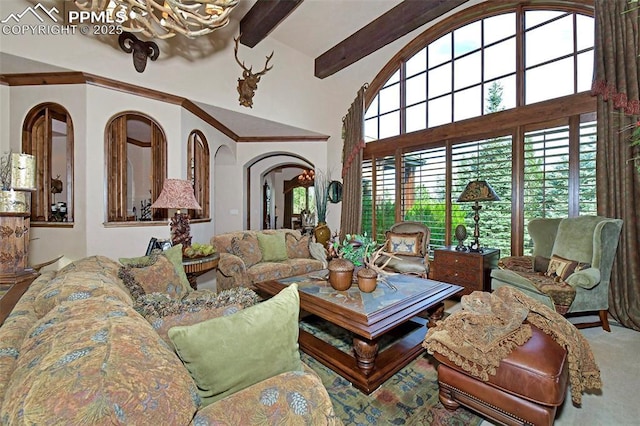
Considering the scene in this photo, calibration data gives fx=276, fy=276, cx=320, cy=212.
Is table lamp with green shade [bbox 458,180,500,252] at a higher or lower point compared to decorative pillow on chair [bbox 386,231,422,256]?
higher

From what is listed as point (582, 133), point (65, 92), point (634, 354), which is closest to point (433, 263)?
point (634, 354)

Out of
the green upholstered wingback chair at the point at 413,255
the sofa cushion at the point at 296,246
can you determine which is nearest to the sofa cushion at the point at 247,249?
the sofa cushion at the point at 296,246

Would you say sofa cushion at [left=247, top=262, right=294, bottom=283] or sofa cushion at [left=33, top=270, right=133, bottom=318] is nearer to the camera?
sofa cushion at [left=33, top=270, right=133, bottom=318]

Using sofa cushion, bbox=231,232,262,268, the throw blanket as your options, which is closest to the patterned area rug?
the throw blanket

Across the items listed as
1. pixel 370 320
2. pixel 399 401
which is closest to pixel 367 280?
pixel 370 320

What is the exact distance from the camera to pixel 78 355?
2.14 ft

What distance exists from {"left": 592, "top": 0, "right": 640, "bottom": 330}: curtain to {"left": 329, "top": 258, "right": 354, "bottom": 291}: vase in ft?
9.10

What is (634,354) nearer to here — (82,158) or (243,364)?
(243,364)

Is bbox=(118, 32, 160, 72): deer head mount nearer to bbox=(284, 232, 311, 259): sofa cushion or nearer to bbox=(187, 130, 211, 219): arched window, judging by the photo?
bbox=(187, 130, 211, 219): arched window

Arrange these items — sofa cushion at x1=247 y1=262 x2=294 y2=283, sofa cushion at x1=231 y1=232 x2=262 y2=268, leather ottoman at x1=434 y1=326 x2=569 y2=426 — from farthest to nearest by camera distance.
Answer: sofa cushion at x1=231 y1=232 x2=262 y2=268 < sofa cushion at x1=247 y1=262 x2=294 y2=283 < leather ottoman at x1=434 y1=326 x2=569 y2=426

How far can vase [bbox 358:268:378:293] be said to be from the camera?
7.13 feet

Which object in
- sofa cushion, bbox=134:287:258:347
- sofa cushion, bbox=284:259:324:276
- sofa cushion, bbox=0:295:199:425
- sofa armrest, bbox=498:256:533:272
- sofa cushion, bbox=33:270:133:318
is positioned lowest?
sofa cushion, bbox=284:259:324:276

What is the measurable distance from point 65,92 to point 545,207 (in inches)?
229

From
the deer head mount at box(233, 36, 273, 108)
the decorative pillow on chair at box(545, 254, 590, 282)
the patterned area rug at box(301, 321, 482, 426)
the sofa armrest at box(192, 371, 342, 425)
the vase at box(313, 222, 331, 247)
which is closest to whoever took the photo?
the sofa armrest at box(192, 371, 342, 425)
